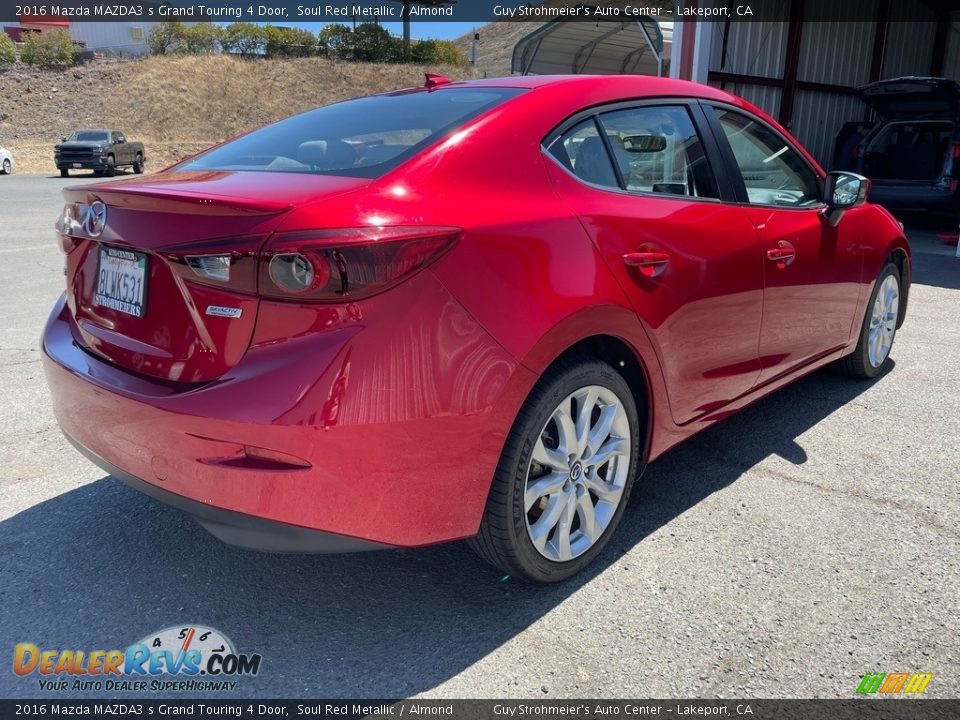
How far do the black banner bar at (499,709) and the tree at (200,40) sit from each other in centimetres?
6294

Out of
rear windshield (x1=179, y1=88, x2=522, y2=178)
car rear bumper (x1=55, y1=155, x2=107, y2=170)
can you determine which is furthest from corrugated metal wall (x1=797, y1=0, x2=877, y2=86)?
car rear bumper (x1=55, y1=155, x2=107, y2=170)

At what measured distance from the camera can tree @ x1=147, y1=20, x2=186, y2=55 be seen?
187ft

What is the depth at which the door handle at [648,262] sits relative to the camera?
99.3 inches

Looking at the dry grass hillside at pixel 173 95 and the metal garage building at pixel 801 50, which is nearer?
the metal garage building at pixel 801 50

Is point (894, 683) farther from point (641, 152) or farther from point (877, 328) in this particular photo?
point (877, 328)

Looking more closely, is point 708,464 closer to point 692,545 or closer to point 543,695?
point 692,545

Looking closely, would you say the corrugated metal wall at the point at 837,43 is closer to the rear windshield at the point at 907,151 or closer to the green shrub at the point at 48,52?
the rear windshield at the point at 907,151

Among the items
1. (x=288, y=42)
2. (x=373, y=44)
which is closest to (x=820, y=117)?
(x=373, y=44)

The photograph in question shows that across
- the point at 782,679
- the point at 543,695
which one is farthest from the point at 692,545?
the point at 543,695

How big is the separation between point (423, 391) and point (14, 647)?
145 cm

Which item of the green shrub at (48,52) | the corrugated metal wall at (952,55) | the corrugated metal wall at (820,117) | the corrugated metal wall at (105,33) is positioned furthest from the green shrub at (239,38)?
the corrugated metal wall at (820,117)

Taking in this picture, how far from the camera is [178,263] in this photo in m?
2.07

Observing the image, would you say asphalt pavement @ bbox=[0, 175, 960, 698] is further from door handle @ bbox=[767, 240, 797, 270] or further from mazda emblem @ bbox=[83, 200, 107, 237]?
mazda emblem @ bbox=[83, 200, 107, 237]

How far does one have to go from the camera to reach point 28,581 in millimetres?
2561
